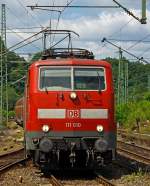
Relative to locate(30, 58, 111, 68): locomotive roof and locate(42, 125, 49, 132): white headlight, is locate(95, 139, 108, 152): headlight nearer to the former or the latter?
locate(42, 125, 49, 132): white headlight

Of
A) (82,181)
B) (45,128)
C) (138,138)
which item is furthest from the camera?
(138,138)

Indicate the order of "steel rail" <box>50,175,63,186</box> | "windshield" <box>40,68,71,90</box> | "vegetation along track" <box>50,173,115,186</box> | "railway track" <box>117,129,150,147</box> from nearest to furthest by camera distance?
"steel rail" <box>50,175,63,186</box>
"vegetation along track" <box>50,173,115,186</box>
"windshield" <box>40,68,71,90</box>
"railway track" <box>117,129,150,147</box>

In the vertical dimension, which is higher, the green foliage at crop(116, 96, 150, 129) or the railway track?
the green foliage at crop(116, 96, 150, 129)

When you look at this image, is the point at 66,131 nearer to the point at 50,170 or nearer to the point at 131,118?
the point at 50,170

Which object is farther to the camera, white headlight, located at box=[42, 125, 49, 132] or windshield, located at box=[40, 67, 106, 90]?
windshield, located at box=[40, 67, 106, 90]

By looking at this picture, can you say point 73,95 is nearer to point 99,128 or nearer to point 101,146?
point 99,128

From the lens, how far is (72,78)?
Answer: 15.4m

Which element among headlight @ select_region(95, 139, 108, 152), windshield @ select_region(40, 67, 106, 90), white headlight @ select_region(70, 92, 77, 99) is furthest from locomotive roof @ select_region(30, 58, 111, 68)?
headlight @ select_region(95, 139, 108, 152)

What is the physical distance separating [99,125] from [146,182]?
6.59 ft

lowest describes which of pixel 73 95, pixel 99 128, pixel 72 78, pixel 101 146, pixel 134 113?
pixel 101 146

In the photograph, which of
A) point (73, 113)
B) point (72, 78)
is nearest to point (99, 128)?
point (73, 113)

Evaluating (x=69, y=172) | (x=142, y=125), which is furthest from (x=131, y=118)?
(x=69, y=172)

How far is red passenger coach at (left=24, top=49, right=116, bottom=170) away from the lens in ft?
49.0

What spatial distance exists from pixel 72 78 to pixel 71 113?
1007 millimetres
